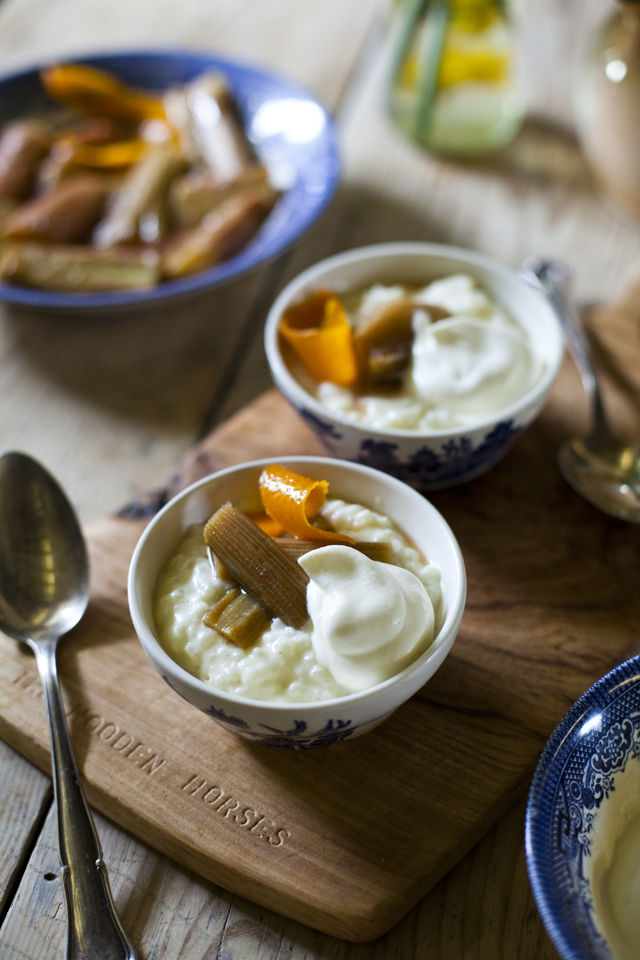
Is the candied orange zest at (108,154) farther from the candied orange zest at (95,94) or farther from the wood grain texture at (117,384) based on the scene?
the wood grain texture at (117,384)

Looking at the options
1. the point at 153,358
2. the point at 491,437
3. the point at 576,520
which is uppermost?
the point at 491,437

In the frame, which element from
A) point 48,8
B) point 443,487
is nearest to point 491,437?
point 443,487

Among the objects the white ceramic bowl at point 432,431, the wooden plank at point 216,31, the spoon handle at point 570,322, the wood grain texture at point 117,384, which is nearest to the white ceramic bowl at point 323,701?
the white ceramic bowl at point 432,431

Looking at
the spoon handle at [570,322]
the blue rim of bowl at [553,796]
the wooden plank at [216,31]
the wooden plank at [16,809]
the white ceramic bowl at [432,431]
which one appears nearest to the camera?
the blue rim of bowl at [553,796]

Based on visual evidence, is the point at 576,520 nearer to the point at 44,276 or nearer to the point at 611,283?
the point at 611,283

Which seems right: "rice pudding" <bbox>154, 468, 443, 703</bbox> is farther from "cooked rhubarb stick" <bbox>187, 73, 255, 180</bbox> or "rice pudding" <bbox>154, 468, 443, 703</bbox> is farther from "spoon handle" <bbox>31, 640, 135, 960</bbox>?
"cooked rhubarb stick" <bbox>187, 73, 255, 180</bbox>

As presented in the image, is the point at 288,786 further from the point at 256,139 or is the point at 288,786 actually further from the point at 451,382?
the point at 256,139
